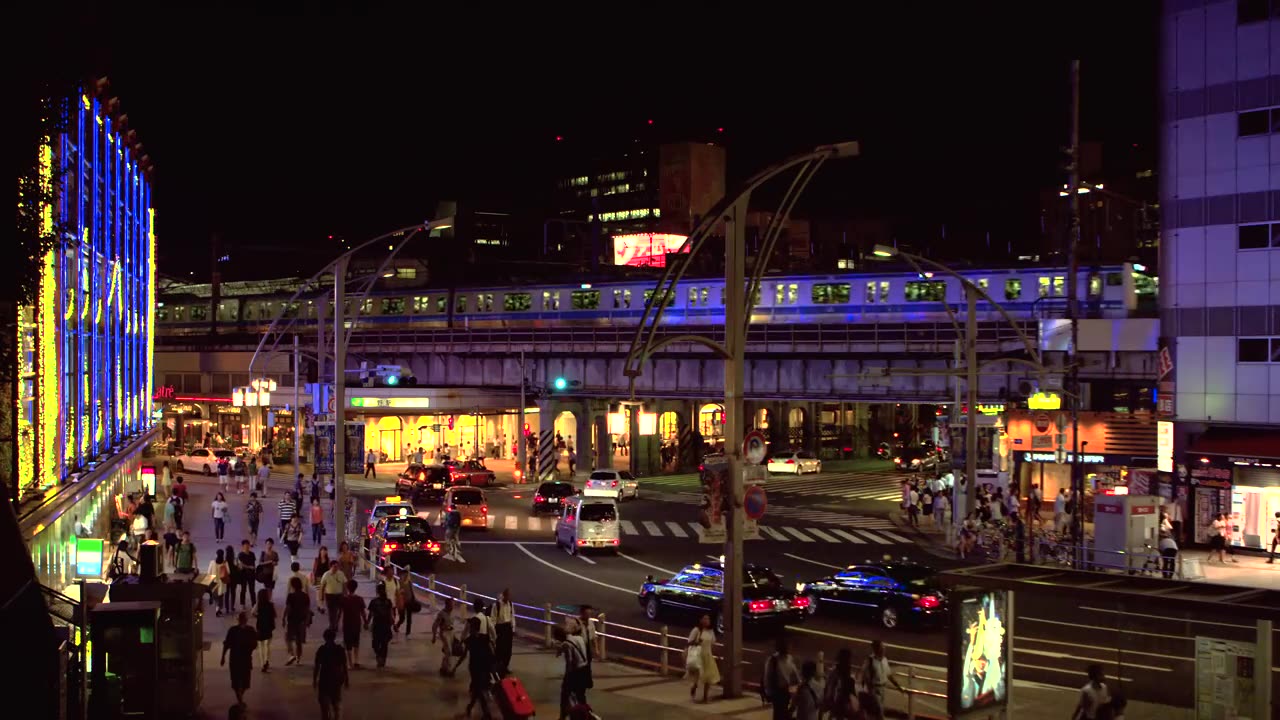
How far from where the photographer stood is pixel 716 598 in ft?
83.6

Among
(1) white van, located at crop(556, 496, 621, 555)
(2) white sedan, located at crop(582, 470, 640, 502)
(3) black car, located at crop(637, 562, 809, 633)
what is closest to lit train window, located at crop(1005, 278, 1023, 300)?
(2) white sedan, located at crop(582, 470, 640, 502)

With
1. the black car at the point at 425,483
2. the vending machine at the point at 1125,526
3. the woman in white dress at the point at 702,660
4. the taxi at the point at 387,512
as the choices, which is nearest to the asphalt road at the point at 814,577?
the taxi at the point at 387,512

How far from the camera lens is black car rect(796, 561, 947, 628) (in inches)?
983

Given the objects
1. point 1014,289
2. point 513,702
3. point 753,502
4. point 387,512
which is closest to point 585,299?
point 1014,289

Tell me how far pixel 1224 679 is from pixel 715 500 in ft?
23.9

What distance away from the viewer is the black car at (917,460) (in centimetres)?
6366

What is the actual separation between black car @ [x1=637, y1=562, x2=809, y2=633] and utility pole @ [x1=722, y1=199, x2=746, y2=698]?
5.32 m

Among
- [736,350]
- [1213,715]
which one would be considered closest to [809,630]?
[736,350]

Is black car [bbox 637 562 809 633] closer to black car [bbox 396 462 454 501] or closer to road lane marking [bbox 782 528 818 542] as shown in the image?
road lane marking [bbox 782 528 818 542]

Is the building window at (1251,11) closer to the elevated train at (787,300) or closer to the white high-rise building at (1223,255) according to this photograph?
the white high-rise building at (1223,255)

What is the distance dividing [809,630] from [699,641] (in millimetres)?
7120

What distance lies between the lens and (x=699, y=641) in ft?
61.0

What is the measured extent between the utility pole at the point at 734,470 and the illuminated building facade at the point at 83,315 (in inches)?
370

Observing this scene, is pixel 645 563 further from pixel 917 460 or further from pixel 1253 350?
pixel 917 460
